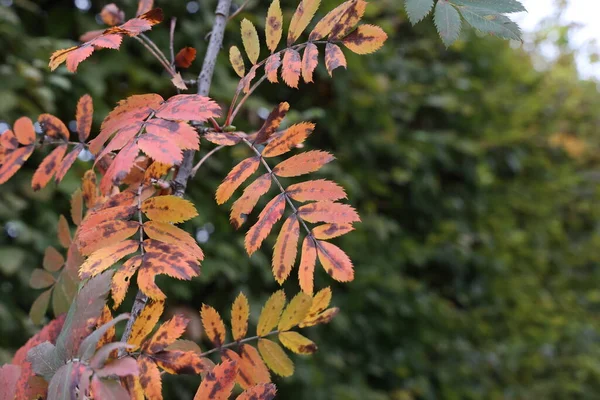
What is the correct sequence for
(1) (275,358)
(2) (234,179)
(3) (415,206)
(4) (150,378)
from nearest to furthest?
(4) (150,378) → (2) (234,179) → (1) (275,358) → (3) (415,206)

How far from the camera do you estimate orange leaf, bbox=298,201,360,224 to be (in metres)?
0.61

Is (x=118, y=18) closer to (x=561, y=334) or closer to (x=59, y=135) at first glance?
(x=59, y=135)

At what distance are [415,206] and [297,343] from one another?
2.38 metres

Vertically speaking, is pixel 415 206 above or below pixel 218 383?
Result: below

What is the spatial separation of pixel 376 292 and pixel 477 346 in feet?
3.20

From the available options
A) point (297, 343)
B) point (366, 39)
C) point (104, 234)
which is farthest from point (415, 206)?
point (104, 234)

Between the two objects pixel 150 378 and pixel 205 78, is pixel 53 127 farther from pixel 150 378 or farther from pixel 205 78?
pixel 150 378

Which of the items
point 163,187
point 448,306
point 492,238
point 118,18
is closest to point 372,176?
point 448,306

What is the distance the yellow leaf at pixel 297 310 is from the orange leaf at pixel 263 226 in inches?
6.0

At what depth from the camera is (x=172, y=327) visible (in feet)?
1.83

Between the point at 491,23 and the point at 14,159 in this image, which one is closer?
the point at 491,23

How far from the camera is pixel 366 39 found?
2.12 feet

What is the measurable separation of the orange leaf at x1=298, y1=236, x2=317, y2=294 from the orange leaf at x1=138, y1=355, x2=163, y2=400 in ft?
0.54

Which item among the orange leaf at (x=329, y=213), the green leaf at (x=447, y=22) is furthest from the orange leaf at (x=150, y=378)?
the green leaf at (x=447, y=22)
